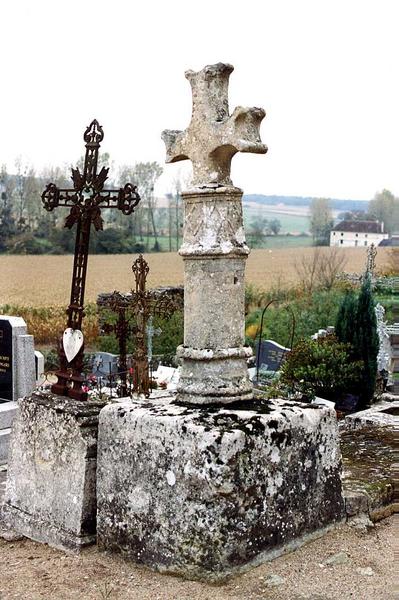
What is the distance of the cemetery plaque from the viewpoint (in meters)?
11.3

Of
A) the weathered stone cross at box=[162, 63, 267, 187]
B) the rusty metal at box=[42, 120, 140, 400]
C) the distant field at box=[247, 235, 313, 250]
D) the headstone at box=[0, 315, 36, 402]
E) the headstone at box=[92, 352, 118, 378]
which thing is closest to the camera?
the weathered stone cross at box=[162, 63, 267, 187]

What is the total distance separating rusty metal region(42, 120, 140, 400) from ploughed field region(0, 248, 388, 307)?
66.3 ft

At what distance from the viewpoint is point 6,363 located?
37.2 feet

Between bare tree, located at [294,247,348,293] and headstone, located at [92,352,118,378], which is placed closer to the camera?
headstone, located at [92,352,118,378]

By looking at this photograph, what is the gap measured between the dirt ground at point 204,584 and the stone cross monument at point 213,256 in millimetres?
1309

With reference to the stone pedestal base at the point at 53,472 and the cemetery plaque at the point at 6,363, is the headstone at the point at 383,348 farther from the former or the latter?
the stone pedestal base at the point at 53,472

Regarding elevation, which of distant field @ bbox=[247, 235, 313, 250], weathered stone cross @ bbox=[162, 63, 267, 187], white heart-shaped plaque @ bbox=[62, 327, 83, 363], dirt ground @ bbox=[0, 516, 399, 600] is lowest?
dirt ground @ bbox=[0, 516, 399, 600]

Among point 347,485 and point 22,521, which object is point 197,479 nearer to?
point 22,521

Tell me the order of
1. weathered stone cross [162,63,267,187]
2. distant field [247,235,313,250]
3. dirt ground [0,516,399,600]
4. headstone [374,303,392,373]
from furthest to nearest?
1. distant field [247,235,313,250]
2. headstone [374,303,392,373]
3. weathered stone cross [162,63,267,187]
4. dirt ground [0,516,399,600]

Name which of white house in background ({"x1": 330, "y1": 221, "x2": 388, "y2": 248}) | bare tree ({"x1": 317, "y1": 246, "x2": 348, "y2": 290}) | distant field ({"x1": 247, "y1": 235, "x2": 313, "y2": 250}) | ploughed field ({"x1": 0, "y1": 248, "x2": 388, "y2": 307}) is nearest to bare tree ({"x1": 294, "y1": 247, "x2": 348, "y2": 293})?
bare tree ({"x1": 317, "y1": 246, "x2": 348, "y2": 290})

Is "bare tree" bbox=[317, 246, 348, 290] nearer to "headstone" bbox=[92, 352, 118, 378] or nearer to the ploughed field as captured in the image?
the ploughed field

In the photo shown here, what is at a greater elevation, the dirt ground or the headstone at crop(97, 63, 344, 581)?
the headstone at crop(97, 63, 344, 581)

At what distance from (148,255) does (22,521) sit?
116 ft

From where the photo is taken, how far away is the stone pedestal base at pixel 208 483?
534cm
